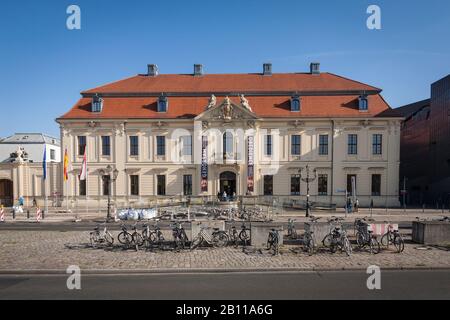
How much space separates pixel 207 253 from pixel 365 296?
5.98m

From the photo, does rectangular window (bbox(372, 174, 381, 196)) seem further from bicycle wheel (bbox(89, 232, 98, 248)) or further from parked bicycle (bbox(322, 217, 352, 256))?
bicycle wheel (bbox(89, 232, 98, 248))

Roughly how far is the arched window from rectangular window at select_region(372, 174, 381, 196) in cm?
1705

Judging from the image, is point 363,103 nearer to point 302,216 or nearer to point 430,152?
point 302,216

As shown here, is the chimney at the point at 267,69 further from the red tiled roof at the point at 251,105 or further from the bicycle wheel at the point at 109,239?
the bicycle wheel at the point at 109,239

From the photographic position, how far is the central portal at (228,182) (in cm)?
3216

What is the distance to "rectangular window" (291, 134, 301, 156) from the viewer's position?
32.1m

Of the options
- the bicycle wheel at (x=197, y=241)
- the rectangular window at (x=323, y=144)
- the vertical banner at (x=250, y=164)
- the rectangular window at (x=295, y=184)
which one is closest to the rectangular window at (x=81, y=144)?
the vertical banner at (x=250, y=164)

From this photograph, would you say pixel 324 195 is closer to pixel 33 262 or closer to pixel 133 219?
pixel 133 219

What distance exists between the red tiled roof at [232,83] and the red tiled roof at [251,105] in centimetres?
111

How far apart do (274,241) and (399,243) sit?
17.2ft

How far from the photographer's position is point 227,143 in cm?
3158

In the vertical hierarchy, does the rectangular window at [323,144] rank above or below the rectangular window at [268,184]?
above

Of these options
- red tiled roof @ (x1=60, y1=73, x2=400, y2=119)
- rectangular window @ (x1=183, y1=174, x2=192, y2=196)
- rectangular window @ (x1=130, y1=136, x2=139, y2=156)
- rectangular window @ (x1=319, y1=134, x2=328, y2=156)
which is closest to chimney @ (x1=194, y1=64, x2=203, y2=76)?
red tiled roof @ (x1=60, y1=73, x2=400, y2=119)

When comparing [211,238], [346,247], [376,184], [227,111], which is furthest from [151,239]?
[376,184]
